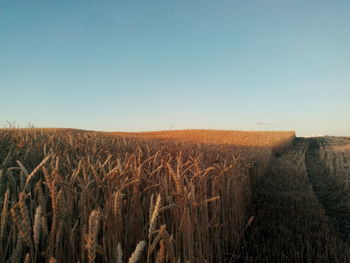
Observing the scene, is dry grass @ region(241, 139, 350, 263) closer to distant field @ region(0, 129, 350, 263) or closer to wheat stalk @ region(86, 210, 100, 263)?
distant field @ region(0, 129, 350, 263)

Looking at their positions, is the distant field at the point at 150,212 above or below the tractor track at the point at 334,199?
above

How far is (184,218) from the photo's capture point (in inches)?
63.2

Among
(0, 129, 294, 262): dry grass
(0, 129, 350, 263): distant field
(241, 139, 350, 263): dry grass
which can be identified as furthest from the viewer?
(241, 139, 350, 263): dry grass

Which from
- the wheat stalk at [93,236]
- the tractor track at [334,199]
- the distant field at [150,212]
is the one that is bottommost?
the tractor track at [334,199]

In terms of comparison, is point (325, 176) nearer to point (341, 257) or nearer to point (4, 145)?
point (341, 257)

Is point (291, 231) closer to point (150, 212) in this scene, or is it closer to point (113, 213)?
point (113, 213)

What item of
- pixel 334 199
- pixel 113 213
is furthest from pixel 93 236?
pixel 334 199

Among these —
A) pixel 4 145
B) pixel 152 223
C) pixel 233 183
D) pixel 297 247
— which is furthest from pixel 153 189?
pixel 4 145

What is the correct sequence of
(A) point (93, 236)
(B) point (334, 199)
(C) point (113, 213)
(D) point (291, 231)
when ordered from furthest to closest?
(B) point (334, 199) → (D) point (291, 231) → (C) point (113, 213) → (A) point (93, 236)

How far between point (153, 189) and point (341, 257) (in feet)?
6.44

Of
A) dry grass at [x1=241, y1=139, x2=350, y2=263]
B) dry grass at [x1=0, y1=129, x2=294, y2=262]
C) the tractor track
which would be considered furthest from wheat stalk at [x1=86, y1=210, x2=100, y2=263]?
the tractor track

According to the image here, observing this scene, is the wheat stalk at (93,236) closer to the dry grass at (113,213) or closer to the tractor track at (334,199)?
the dry grass at (113,213)

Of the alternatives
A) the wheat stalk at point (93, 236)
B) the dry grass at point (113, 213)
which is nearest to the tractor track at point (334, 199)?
the dry grass at point (113, 213)

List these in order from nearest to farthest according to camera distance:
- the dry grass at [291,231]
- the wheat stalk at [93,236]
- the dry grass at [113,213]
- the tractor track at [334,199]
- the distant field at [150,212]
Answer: the wheat stalk at [93,236] < the dry grass at [113,213] < the distant field at [150,212] < the dry grass at [291,231] < the tractor track at [334,199]
